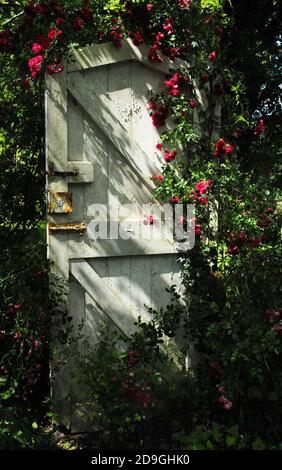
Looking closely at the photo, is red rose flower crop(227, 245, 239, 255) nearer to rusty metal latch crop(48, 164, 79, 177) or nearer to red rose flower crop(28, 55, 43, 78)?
rusty metal latch crop(48, 164, 79, 177)

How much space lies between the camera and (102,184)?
3.20 metres

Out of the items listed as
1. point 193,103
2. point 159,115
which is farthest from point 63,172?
point 193,103

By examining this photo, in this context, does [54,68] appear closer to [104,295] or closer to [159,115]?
[159,115]

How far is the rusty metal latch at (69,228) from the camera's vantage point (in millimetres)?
3094

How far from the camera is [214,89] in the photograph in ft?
10.6

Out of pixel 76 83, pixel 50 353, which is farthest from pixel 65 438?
pixel 76 83

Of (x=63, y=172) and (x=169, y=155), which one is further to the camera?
(x=169, y=155)

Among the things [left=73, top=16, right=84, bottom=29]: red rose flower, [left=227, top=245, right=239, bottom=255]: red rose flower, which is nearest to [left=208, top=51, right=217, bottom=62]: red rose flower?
[left=73, top=16, right=84, bottom=29]: red rose flower

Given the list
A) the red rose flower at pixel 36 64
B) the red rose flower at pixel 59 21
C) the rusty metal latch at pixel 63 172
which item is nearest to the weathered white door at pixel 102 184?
the rusty metal latch at pixel 63 172

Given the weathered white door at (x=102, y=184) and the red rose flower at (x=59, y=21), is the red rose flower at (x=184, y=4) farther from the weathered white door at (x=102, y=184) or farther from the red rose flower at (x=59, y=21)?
the red rose flower at (x=59, y=21)

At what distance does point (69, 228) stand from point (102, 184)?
385 millimetres

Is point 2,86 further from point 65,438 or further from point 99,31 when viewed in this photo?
point 65,438
